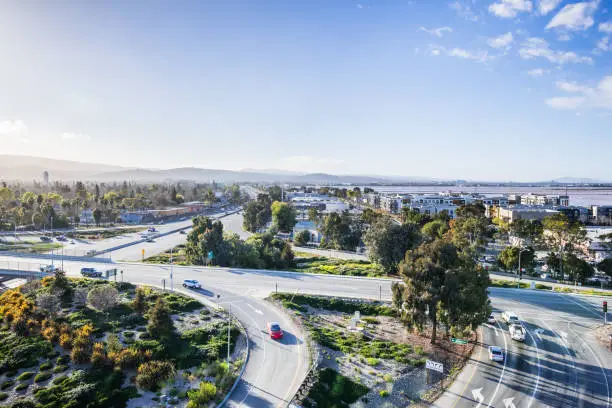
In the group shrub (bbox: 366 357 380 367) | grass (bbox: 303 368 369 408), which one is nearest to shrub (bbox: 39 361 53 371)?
grass (bbox: 303 368 369 408)

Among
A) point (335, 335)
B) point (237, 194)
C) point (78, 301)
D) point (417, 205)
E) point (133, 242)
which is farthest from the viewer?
point (237, 194)

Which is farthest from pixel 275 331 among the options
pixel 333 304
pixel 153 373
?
pixel 333 304

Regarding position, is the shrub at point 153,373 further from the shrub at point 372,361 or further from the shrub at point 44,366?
the shrub at point 372,361

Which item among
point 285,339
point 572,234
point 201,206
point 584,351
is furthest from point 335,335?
point 201,206

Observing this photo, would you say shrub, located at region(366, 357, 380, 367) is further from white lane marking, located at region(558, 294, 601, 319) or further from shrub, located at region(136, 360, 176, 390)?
white lane marking, located at region(558, 294, 601, 319)

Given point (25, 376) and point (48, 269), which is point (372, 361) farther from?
point (48, 269)

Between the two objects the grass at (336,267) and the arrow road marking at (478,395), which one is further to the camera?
the grass at (336,267)

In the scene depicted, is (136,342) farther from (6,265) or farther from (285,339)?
(6,265)

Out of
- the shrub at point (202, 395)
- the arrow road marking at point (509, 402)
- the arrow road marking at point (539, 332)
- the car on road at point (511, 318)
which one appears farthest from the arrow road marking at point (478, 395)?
the shrub at point (202, 395)
